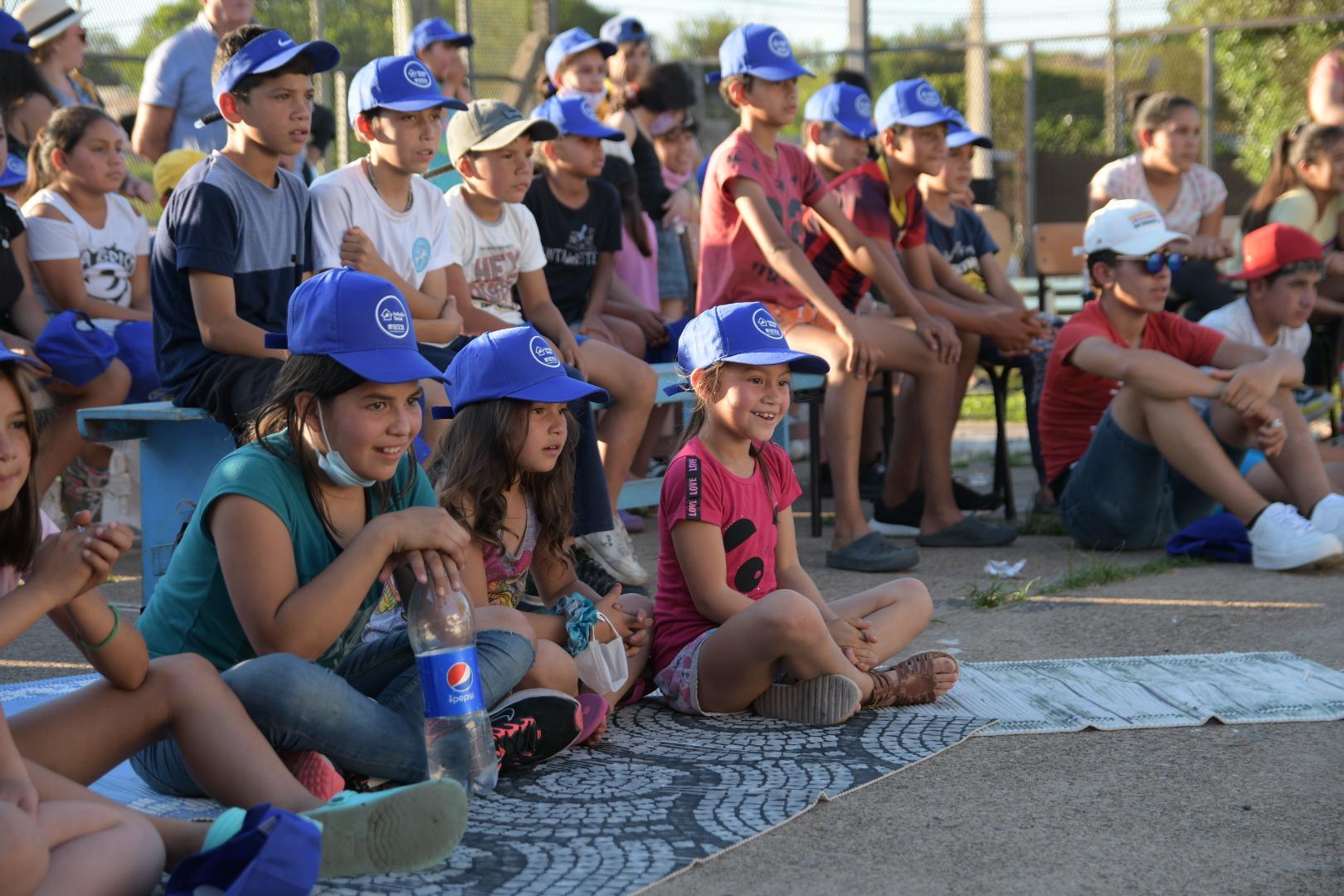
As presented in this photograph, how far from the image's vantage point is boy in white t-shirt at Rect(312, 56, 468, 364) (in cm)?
486

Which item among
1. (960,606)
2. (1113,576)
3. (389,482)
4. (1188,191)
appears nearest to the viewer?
(389,482)

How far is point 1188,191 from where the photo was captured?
7961 millimetres

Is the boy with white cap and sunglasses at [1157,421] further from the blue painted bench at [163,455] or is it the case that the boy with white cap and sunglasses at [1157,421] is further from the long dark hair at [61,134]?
the long dark hair at [61,134]

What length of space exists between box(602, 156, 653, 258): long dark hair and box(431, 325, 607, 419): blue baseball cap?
11.6 feet

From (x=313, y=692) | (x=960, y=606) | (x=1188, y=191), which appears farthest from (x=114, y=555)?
(x=1188, y=191)

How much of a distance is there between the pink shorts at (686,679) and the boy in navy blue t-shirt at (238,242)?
143 centimetres

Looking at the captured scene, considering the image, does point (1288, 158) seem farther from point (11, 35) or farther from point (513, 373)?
point (11, 35)

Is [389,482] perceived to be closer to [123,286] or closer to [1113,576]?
[1113,576]

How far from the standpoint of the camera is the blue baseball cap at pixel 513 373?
11.5 feet

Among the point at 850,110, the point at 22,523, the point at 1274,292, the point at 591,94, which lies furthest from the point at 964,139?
the point at 22,523

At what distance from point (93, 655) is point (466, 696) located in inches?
28.4

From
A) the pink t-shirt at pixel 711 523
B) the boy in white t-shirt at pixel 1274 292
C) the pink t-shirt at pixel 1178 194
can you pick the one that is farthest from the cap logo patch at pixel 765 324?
the pink t-shirt at pixel 1178 194

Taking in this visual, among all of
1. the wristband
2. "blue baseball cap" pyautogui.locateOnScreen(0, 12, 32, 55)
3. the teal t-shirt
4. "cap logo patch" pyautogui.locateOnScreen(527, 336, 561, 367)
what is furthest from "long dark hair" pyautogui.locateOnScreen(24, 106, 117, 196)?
the wristband

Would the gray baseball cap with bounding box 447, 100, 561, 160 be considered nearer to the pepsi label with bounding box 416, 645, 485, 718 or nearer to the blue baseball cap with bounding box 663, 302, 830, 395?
the blue baseball cap with bounding box 663, 302, 830, 395
